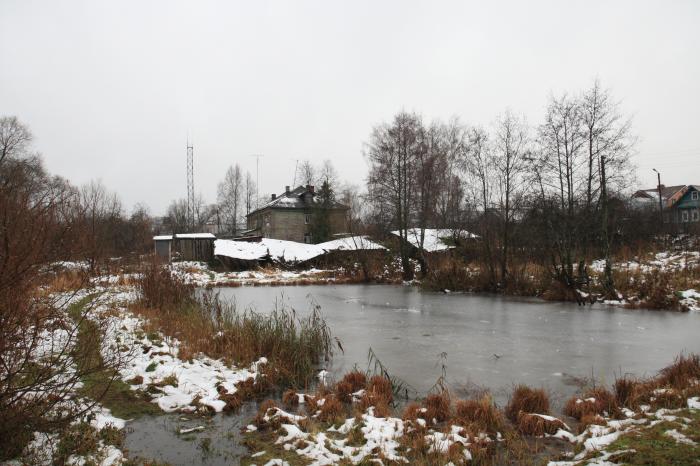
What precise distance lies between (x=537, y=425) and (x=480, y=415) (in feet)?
2.04

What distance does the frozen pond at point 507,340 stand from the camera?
7.73 m

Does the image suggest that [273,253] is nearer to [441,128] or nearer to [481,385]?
[441,128]

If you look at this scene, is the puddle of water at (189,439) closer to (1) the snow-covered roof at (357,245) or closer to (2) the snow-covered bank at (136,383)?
(2) the snow-covered bank at (136,383)

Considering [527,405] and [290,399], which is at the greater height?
[527,405]

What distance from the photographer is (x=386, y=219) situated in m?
30.7

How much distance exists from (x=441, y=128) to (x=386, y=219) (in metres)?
6.91

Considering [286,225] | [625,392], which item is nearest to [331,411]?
[625,392]

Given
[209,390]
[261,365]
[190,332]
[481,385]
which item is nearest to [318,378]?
[261,365]

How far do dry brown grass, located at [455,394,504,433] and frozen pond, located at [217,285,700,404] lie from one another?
0.97 m

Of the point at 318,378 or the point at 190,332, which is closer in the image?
the point at 318,378

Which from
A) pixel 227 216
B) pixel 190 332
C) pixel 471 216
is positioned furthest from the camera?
pixel 227 216

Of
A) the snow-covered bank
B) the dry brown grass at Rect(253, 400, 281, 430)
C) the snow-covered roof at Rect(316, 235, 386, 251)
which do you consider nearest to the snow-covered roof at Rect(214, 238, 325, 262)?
the snow-covered roof at Rect(316, 235, 386, 251)

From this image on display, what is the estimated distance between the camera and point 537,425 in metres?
5.23

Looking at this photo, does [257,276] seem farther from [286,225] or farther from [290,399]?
[290,399]
